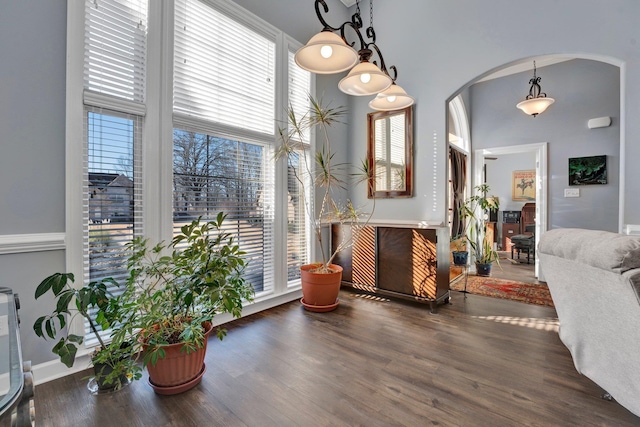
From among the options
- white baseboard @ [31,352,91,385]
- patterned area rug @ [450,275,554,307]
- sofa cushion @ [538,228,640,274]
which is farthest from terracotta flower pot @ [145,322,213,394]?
patterned area rug @ [450,275,554,307]

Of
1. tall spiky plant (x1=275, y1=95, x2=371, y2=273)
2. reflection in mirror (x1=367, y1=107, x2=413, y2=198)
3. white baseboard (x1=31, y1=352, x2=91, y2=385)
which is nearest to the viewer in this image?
white baseboard (x1=31, y1=352, x2=91, y2=385)

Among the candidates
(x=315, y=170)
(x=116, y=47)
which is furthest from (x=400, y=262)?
(x=116, y=47)

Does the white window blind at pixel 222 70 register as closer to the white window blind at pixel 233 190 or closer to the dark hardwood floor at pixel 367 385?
the white window blind at pixel 233 190

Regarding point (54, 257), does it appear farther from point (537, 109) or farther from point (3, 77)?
point (537, 109)

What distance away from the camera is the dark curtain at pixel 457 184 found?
4754mm

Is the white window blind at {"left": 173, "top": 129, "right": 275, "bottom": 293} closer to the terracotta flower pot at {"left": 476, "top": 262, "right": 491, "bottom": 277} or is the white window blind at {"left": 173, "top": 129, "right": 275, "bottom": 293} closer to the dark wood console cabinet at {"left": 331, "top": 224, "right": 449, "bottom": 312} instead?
the dark wood console cabinet at {"left": 331, "top": 224, "right": 449, "bottom": 312}

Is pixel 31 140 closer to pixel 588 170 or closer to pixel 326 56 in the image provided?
pixel 326 56

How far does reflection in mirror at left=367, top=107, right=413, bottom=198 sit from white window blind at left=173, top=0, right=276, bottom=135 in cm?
146

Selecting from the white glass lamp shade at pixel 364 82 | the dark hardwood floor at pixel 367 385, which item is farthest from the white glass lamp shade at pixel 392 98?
the dark hardwood floor at pixel 367 385

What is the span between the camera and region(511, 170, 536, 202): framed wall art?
24.0ft

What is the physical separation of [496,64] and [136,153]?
356 cm

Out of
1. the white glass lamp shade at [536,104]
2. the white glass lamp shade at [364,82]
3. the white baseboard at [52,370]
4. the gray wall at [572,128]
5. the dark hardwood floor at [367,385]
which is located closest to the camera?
the dark hardwood floor at [367,385]

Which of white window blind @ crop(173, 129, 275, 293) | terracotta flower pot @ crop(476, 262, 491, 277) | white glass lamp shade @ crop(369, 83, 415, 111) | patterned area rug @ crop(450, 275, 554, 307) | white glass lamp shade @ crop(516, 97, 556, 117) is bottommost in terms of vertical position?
patterned area rug @ crop(450, 275, 554, 307)

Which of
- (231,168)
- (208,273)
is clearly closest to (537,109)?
(231,168)
